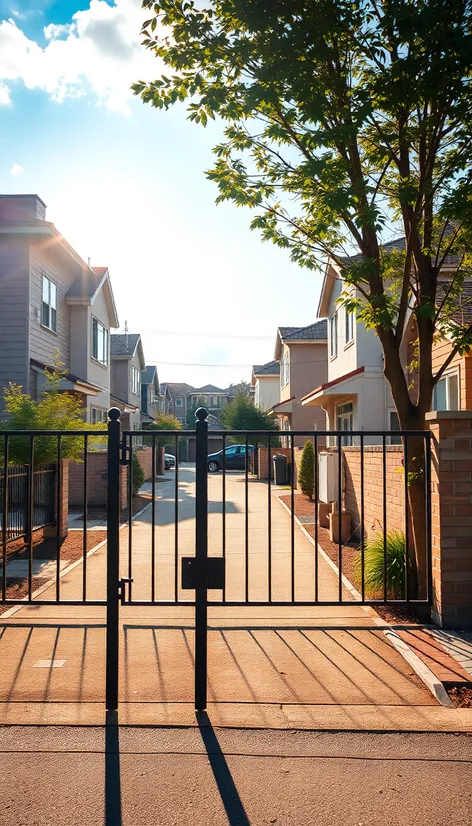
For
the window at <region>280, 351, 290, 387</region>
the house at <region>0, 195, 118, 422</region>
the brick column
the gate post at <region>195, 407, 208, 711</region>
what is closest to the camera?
the gate post at <region>195, 407, 208, 711</region>

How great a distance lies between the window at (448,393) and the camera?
10506 mm

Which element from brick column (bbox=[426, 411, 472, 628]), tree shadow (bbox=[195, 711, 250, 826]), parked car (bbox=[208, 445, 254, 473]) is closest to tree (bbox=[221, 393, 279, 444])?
parked car (bbox=[208, 445, 254, 473])

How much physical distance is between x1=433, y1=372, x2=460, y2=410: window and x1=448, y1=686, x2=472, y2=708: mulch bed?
683 centimetres

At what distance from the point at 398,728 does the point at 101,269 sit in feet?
65.5

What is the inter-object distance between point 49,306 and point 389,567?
1314cm

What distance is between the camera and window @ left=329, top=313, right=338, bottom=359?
19.0 metres

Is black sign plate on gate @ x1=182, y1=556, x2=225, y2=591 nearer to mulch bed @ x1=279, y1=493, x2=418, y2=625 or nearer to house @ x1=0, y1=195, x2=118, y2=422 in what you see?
mulch bed @ x1=279, y1=493, x2=418, y2=625

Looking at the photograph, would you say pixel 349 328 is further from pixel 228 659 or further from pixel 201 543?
pixel 201 543

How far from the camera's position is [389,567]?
238 inches

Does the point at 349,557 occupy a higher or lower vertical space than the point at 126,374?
lower

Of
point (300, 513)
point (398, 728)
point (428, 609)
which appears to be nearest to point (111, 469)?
point (398, 728)

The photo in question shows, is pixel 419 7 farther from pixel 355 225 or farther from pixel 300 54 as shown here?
pixel 355 225

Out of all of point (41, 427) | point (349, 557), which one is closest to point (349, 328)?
point (349, 557)

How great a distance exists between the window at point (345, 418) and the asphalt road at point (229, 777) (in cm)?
1282
